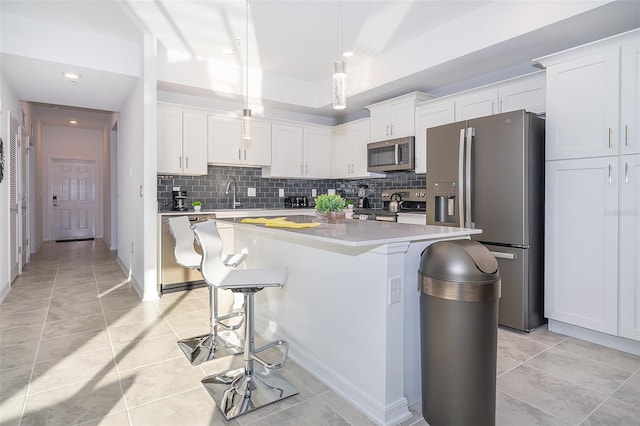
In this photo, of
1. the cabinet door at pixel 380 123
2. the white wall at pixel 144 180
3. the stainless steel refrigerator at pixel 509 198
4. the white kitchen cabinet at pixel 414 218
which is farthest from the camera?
the cabinet door at pixel 380 123

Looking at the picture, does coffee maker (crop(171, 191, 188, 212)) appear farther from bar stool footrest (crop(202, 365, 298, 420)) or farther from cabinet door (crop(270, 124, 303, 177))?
bar stool footrest (crop(202, 365, 298, 420))

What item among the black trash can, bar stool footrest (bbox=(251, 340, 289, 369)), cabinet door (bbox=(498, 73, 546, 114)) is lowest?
bar stool footrest (bbox=(251, 340, 289, 369))

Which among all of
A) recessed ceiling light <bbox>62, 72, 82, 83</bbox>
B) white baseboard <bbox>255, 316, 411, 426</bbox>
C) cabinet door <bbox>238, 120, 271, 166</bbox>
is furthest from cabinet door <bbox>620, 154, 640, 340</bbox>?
recessed ceiling light <bbox>62, 72, 82, 83</bbox>

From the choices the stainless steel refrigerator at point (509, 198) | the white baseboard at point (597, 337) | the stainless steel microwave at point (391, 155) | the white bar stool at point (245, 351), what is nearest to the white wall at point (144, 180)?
the white bar stool at point (245, 351)

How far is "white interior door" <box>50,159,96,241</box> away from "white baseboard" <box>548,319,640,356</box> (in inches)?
405

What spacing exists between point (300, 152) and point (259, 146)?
2.35 ft

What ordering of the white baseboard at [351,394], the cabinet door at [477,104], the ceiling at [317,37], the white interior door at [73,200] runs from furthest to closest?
the white interior door at [73,200] → the cabinet door at [477,104] → the ceiling at [317,37] → the white baseboard at [351,394]

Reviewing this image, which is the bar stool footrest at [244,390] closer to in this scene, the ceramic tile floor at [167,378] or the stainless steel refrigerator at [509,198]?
the ceramic tile floor at [167,378]

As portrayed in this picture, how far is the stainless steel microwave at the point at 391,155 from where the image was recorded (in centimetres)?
463

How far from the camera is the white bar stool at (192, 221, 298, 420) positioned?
1.96m

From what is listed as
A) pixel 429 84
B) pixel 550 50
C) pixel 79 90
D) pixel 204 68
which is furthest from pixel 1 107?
pixel 550 50

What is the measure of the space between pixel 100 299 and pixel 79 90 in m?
2.71

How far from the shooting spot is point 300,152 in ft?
19.1

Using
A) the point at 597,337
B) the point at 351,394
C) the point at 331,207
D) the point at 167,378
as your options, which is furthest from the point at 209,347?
the point at 597,337
